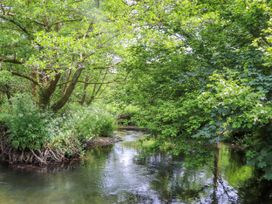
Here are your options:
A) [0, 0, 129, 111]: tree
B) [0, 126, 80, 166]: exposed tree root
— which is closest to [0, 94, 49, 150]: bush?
[0, 126, 80, 166]: exposed tree root

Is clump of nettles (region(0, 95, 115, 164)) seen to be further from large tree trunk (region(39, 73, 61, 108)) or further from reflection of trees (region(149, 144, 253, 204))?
reflection of trees (region(149, 144, 253, 204))

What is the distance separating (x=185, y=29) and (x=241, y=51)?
1419 millimetres

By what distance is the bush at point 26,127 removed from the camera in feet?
31.7

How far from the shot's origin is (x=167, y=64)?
626 cm

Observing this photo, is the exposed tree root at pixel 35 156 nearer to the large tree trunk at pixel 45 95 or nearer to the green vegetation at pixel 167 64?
the green vegetation at pixel 167 64

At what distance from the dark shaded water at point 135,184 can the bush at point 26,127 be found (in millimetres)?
1010

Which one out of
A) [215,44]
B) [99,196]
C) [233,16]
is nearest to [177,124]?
[215,44]

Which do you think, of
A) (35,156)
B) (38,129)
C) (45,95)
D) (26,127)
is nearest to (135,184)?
(35,156)

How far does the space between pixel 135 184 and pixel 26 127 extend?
4.42m

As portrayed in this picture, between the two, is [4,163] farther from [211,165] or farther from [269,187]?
[269,187]

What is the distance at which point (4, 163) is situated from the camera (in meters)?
10.0

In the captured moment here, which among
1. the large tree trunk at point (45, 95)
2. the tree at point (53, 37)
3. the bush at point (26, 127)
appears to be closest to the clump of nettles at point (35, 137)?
the bush at point (26, 127)

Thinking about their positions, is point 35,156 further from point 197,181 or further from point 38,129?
point 197,181

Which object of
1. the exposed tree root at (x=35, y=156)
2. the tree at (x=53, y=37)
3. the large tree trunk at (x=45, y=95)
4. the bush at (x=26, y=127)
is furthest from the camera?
the large tree trunk at (x=45, y=95)
